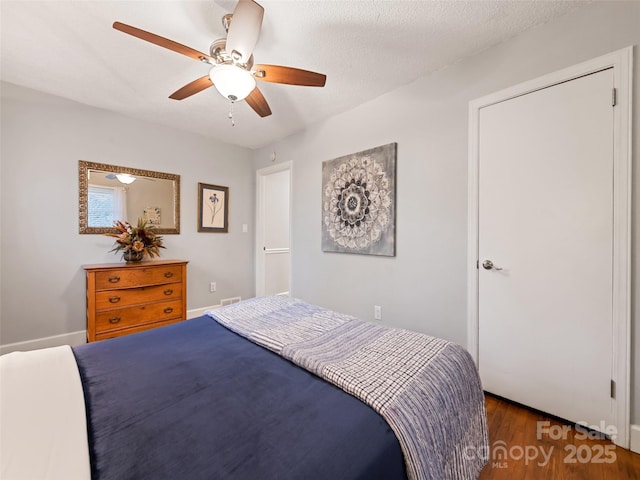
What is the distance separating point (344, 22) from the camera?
5.33 ft

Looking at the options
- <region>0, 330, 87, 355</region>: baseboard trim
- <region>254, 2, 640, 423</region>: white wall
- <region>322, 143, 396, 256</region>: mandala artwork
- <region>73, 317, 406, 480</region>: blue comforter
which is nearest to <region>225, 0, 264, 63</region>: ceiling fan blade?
<region>254, 2, 640, 423</region>: white wall

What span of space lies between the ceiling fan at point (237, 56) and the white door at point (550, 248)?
1381mm

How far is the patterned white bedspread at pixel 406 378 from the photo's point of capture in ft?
2.66

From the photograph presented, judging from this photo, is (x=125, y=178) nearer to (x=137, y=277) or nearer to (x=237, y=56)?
(x=137, y=277)

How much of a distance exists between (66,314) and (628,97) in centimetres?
459

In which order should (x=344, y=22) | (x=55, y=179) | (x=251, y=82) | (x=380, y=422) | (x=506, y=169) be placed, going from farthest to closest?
(x=55, y=179) < (x=506, y=169) < (x=344, y=22) < (x=251, y=82) < (x=380, y=422)

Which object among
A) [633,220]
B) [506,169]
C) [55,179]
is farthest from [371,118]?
[55,179]

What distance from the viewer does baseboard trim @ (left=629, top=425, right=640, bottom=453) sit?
4.47 ft

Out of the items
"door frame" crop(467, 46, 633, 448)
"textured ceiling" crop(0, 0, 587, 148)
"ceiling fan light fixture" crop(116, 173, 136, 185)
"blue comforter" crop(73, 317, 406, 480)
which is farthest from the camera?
"ceiling fan light fixture" crop(116, 173, 136, 185)

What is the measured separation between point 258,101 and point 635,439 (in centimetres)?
297

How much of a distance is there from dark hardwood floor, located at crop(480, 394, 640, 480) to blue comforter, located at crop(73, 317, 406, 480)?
105 centimetres

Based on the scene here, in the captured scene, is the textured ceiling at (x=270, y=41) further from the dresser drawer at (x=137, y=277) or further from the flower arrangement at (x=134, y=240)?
the dresser drawer at (x=137, y=277)

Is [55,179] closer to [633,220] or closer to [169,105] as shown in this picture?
[169,105]

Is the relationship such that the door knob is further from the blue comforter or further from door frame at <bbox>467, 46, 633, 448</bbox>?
the blue comforter
